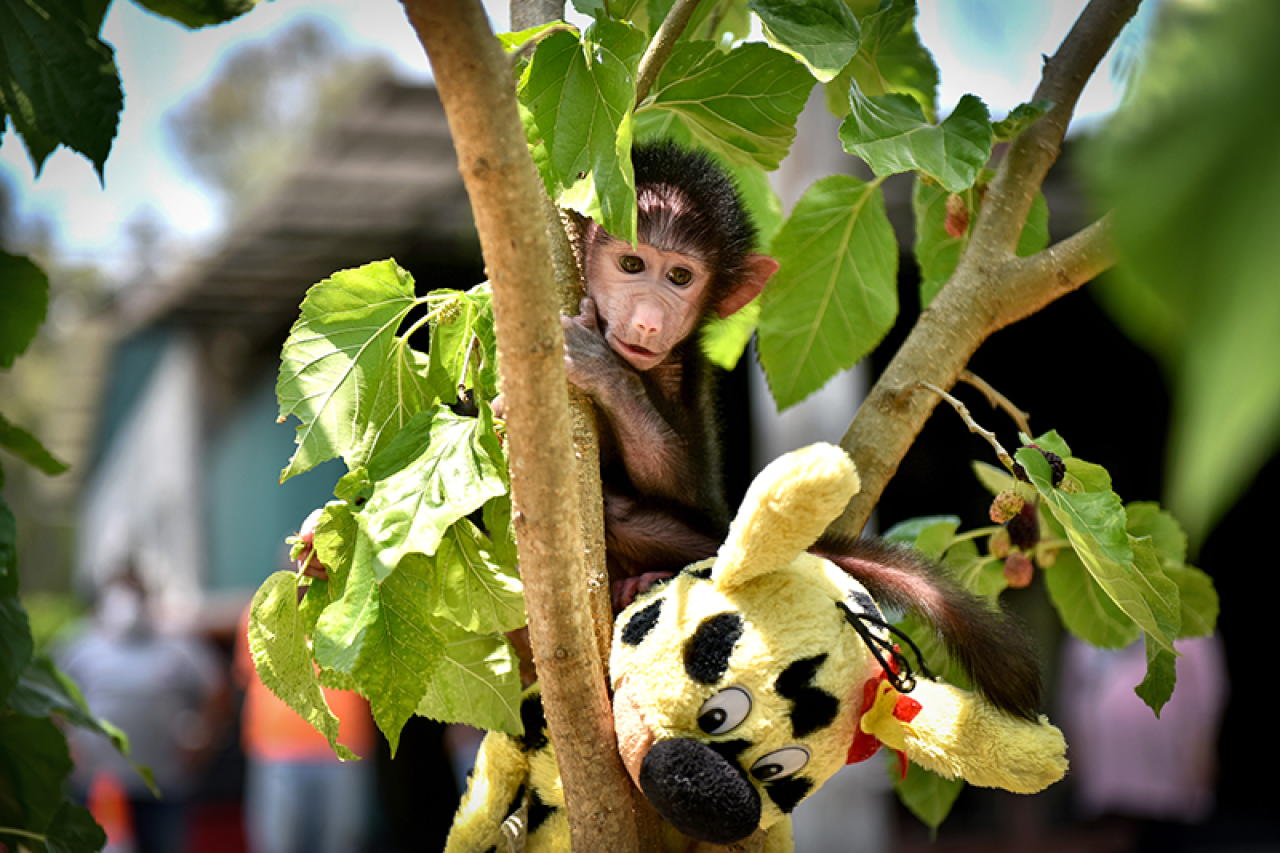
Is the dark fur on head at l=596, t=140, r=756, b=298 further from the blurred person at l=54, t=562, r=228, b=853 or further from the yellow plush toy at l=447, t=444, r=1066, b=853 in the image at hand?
the blurred person at l=54, t=562, r=228, b=853

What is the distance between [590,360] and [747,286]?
0.44 meters

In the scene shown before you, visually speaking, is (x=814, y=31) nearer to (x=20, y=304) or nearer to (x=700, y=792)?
(x=700, y=792)

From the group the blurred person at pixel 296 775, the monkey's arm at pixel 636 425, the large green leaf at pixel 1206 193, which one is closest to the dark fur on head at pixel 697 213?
the monkey's arm at pixel 636 425

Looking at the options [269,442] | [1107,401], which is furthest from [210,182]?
[1107,401]

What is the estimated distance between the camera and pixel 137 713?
21.2ft

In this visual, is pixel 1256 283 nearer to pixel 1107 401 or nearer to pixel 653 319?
pixel 653 319

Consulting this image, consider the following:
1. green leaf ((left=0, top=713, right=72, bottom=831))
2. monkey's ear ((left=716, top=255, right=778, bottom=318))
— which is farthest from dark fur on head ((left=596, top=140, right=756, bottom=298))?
green leaf ((left=0, top=713, right=72, bottom=831))

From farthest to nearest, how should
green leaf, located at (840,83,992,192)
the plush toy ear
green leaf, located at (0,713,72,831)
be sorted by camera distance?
green leaf, located at (0,713,72,831) < green leaf, located at (840,83,992,192) < the plush toy ear

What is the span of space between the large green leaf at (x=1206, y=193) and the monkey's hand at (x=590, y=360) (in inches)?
38.4

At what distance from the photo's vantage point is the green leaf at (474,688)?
1.22 metres

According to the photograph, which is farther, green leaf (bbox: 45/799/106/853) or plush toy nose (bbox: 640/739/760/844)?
green leaf (bbox: 45/799/106/853)

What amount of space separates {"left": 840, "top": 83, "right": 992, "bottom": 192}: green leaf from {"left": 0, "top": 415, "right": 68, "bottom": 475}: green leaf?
1.09m

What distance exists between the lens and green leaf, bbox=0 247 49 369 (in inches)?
53.1

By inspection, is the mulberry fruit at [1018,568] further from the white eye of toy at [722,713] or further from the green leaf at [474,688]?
the green leaf at [474,688]
